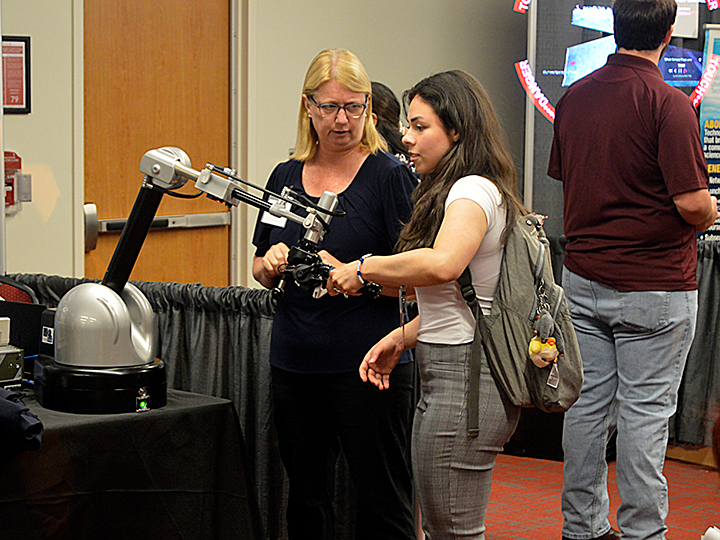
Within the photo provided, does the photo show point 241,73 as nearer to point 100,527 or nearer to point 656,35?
point 656,35

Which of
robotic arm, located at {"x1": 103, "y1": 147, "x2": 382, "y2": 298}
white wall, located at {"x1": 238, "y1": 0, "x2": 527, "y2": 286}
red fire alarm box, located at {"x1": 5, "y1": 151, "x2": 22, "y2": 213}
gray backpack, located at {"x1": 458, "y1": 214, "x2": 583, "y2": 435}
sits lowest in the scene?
gray backpack, located at {"x1": 458, "y1": 214, "x2": 583, "y2": 435}

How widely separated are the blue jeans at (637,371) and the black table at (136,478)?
4.02ft

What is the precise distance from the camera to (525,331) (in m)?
2.01

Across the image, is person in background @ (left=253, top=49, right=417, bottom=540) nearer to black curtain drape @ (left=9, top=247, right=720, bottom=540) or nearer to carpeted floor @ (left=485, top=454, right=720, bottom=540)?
black curtain drape @ (left=9, top=247, right=720, bottom=540)

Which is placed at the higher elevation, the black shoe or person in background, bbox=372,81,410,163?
person in background, bbox=372,81,410,163

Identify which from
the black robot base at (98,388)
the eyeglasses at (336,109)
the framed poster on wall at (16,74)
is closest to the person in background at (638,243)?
the eyeglasses at (336,109)

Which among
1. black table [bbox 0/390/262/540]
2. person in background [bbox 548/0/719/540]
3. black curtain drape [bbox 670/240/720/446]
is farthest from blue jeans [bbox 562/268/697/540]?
black curtain drape [bbox 670/240/720/446]

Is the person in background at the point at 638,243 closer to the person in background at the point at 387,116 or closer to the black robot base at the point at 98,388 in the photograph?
the person in background at the point at 387,116

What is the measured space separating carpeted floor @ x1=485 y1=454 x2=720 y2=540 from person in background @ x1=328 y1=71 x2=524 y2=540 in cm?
154

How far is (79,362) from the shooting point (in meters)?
1.99

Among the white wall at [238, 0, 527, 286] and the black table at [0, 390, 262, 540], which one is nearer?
the black table at [0, 390, 262, 540]

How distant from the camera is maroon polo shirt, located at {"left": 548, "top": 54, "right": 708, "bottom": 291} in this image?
2705 millimetres

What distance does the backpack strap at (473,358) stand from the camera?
1.97m

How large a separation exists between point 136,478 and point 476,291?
33.1 inches
